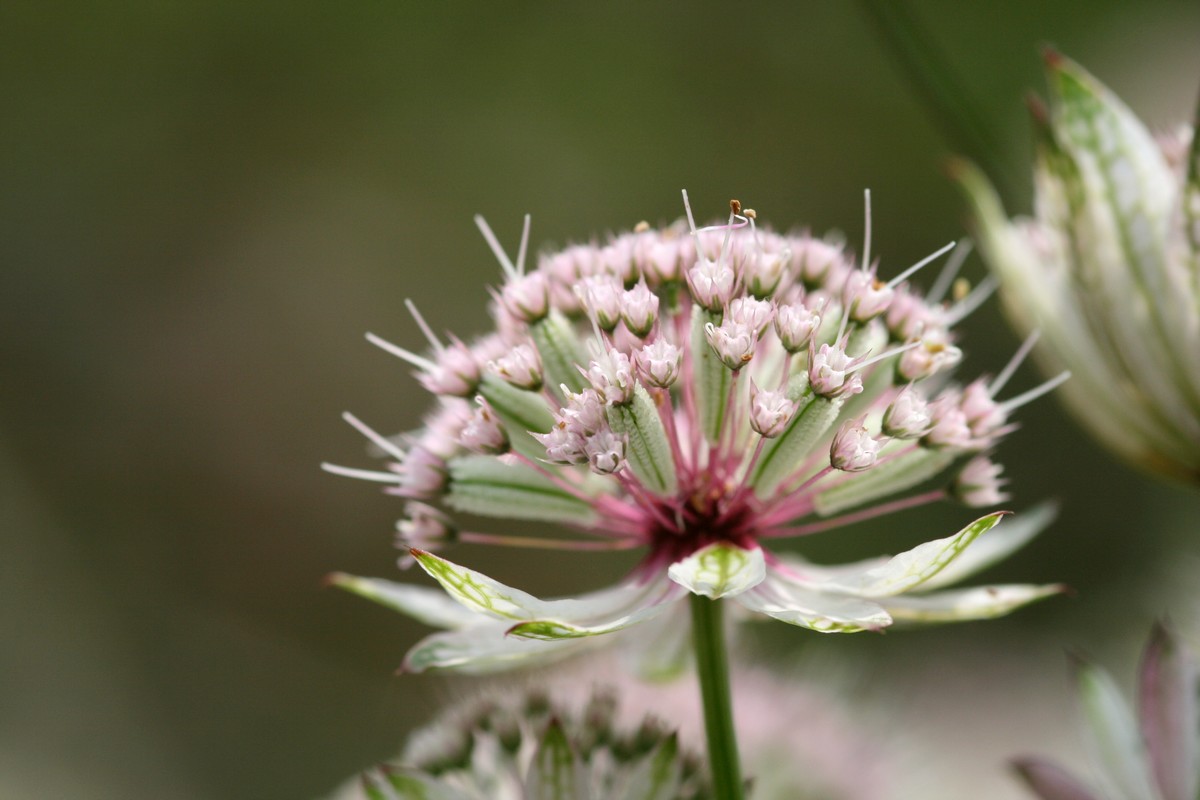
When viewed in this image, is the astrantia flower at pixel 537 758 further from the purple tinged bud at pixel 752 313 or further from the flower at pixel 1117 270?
the flower at pixel 1117 270

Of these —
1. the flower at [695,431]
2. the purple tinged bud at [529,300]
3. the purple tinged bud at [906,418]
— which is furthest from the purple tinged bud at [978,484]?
the purple tinged bud at [529,300]

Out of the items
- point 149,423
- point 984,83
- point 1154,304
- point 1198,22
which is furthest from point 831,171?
point 1154,304

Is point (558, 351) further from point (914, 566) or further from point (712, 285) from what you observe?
point (914, 566)

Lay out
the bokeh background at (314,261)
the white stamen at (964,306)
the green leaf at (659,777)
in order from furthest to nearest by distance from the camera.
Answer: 1. the bokeh background at (314,261)
2. the white stamen at (964,306)
3. the green leaf at (659,777)

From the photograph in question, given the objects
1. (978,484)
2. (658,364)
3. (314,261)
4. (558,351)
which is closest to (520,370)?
(558,351)

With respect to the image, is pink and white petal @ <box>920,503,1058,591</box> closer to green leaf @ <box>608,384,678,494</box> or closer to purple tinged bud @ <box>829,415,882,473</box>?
purple tinged bud @ <box>829,415,882,473</box>

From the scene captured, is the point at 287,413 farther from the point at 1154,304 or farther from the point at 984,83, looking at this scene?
the point at 1154,304

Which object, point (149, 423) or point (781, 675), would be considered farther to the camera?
point (149, 423)
